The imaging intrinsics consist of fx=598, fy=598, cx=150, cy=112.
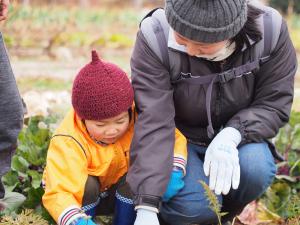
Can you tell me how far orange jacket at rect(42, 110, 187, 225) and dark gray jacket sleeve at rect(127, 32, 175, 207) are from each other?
14 centimetres

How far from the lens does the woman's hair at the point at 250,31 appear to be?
2.59m

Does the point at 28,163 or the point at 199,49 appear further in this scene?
the point at 28,163

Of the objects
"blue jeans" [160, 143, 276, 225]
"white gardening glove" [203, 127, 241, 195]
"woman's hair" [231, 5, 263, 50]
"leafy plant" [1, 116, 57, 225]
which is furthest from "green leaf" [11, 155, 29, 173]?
→ "woman's hair" [231, 5, 263, 50]

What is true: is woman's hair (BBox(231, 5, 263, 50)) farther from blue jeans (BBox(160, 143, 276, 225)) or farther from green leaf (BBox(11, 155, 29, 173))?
green leaf (BBox(11, 155, 29, 173))

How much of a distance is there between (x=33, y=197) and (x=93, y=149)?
0.49 metres

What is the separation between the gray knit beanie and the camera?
2.34 metres

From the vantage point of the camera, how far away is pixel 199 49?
2500mm

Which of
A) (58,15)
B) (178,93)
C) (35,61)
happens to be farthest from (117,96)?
(58,15)

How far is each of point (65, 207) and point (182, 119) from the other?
0.75 m

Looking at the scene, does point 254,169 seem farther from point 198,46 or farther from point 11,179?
point 11,179

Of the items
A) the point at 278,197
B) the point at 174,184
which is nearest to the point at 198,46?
the point at 174,184

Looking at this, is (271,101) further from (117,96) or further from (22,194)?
(22,194)

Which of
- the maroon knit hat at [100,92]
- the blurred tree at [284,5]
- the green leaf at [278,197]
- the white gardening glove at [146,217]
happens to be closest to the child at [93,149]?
the maroon knit hat at [100,92]

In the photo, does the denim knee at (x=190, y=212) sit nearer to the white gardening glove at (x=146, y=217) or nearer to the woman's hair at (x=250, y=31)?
the white gardening glove at (x=146, y=217)
